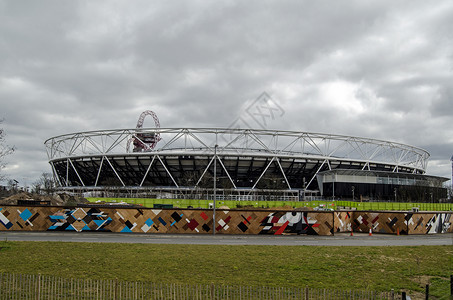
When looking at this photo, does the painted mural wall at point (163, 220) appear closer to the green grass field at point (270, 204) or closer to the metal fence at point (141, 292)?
the metal fence at point (141, 292)

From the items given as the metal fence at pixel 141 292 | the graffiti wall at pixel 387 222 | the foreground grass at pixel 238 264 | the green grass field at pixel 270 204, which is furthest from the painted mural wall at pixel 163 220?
the green grass field at pixel 270 204

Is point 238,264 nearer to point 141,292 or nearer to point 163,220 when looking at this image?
point 141,292

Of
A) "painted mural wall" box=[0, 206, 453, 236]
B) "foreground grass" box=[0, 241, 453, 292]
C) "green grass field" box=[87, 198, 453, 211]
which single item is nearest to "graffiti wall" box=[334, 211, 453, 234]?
"painted mural wall" box=[0, 206, 453, 236]

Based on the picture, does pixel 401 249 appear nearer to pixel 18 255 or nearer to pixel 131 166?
pixel 18 255

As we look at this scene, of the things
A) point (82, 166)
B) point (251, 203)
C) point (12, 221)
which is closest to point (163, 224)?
point (12, 221)

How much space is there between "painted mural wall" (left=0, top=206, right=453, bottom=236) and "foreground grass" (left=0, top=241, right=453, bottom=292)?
6.48 metres

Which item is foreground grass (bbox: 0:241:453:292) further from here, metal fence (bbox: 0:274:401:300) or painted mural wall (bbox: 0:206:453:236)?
painted mural wall (bbox: 0:206:453:236)

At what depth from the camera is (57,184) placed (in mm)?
82625

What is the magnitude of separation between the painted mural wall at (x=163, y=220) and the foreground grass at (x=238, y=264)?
648 cm

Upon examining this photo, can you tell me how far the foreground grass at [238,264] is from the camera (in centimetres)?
1066

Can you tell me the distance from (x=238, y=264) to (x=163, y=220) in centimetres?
1140

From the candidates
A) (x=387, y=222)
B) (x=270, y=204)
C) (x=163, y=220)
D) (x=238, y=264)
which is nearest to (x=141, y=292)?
(x=238, y=264)

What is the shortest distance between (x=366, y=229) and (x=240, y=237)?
10319 millimetres

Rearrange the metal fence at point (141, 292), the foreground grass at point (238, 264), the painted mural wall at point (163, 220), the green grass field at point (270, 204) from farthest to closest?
the green grass field at point (270, 204), the painted mural wall at point (163, 220), the foreground grass at point (238, 264), the metal fence at point (141, 292)
